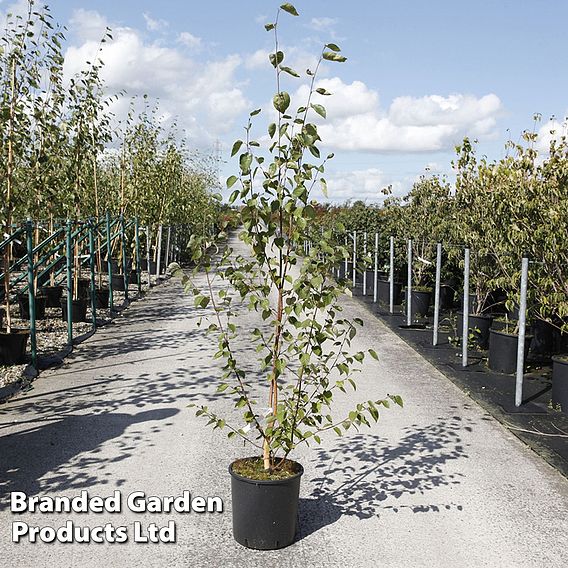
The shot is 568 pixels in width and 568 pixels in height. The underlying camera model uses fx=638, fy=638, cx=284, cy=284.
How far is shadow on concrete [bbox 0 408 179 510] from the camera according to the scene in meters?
4.57

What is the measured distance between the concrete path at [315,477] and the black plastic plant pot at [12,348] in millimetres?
442

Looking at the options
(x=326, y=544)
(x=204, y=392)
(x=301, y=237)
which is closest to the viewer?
(x=301, y=237)

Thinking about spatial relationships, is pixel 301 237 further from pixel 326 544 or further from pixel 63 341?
pixel 63 341

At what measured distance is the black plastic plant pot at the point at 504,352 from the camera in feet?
26.0

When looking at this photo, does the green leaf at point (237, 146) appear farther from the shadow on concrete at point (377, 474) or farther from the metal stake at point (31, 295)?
the metal stake at point (31, 295)

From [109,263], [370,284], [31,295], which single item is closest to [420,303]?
[370,284]

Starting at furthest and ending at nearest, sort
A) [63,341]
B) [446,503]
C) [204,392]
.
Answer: [63,341]
[204,392]
[446,503]

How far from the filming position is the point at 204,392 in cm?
705

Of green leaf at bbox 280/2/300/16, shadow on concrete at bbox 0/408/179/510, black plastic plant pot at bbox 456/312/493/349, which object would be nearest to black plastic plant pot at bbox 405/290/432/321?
black plastic plant pot at bbox 456/312/493/349

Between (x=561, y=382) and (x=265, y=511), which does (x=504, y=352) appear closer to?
(x=561, y=382)

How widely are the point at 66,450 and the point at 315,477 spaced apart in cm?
206

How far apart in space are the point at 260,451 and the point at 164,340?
5.37 m

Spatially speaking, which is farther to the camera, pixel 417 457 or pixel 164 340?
pixel 164 340

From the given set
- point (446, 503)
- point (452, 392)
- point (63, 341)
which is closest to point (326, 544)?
point (446, 503)
